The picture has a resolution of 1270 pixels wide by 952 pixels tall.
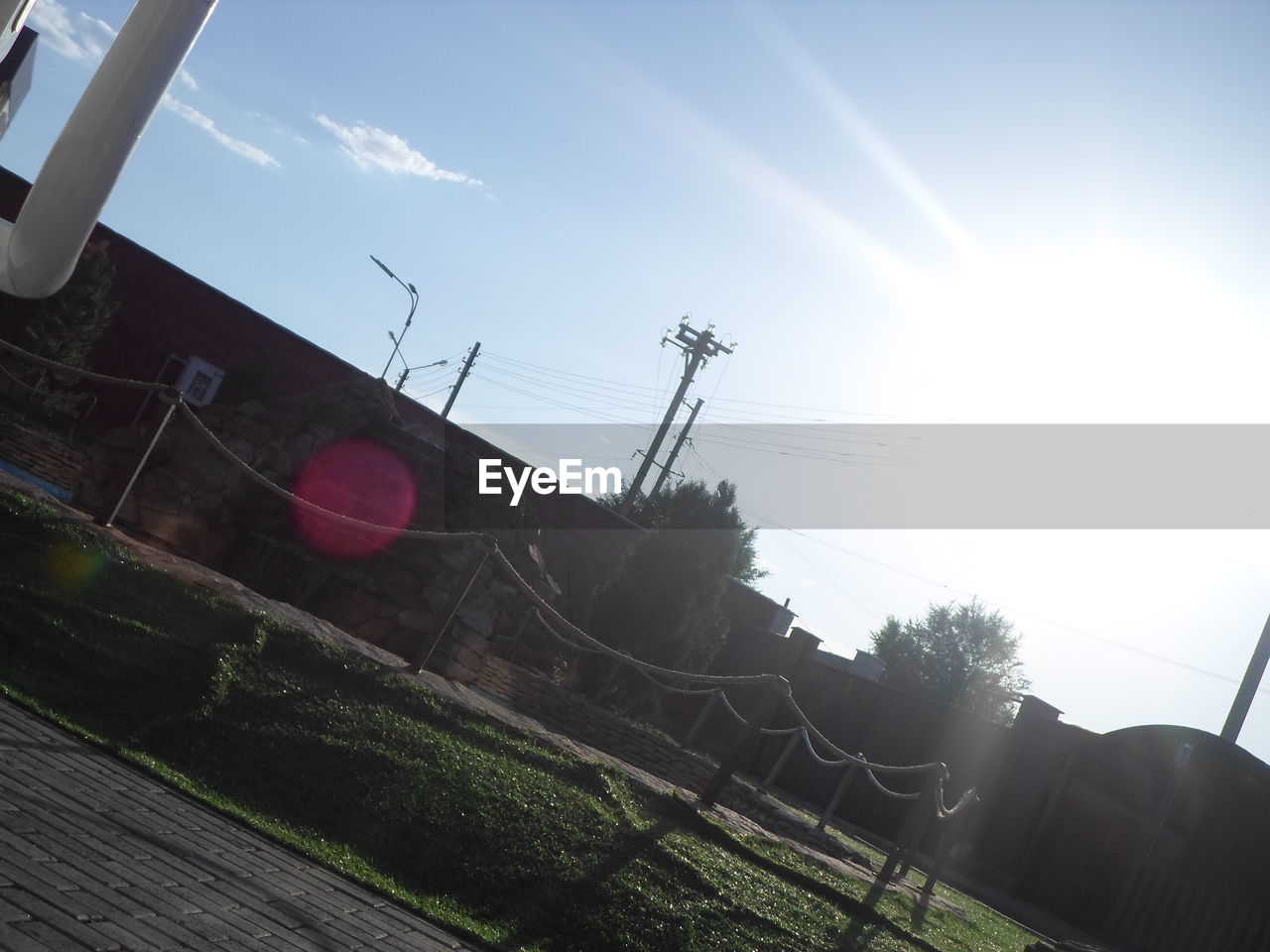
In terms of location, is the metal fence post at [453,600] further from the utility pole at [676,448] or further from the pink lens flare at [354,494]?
the utility pole at [676,448]

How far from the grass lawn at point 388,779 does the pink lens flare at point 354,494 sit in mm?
7203

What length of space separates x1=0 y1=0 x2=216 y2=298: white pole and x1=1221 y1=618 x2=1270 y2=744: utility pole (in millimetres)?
17944

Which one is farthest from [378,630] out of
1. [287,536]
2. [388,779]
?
[388,779]

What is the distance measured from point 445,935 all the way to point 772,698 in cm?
432

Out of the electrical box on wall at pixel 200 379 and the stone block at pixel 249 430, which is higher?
the electrical box on wall at pixel 200 379

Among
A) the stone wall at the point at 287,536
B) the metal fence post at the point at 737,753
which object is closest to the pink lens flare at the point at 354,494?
the stone wall at the point at 287,536

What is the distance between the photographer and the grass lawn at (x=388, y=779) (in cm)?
508

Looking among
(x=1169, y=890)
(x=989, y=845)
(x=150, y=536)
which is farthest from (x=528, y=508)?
(x=1169, y=890)

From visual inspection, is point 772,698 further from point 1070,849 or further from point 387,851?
point 1070,849

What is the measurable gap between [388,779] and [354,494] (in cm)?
1109

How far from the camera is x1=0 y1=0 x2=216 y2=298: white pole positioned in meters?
0.74

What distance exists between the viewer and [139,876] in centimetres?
377

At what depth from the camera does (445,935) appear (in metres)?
4.40

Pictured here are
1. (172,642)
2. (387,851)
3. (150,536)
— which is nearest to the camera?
(387,851)
